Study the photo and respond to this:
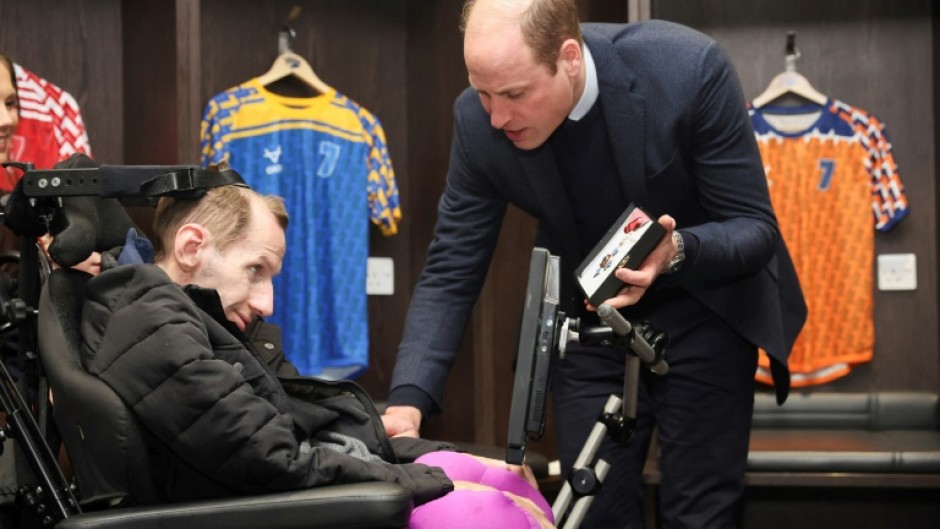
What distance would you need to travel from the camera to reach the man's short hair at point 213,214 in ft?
6.08

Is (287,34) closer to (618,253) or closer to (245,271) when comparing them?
(245,271)

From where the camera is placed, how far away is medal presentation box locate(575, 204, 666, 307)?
1704 mm

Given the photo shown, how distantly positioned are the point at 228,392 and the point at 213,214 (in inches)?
17.2

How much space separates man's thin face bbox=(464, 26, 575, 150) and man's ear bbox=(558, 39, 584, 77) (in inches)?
0.6

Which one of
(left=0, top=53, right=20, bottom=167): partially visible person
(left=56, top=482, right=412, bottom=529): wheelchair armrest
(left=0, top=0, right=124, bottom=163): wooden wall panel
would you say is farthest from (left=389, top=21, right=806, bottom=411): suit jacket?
(left=0, top=0, right=124, bottom=163): wooden wall panel

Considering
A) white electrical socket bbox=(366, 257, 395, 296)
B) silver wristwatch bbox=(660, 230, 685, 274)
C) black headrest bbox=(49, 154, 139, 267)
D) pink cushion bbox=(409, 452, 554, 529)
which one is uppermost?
black headrest bbox=(49, 154, 139, 267)

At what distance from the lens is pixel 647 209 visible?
2.17 metres

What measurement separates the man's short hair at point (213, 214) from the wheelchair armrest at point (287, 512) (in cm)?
54

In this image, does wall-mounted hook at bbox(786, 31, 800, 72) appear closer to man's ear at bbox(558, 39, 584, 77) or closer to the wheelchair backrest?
man's ear at bbox(558, 39, 584, 77)

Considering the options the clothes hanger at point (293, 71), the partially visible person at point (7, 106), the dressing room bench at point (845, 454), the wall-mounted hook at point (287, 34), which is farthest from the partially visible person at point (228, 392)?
the wall-mounted hook at point (287, 34)

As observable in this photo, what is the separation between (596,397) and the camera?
2244 millimetres

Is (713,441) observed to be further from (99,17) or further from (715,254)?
(99,17)

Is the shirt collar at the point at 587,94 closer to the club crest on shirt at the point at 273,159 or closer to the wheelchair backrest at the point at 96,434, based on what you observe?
the wheelchair backrest at the point at 96,434

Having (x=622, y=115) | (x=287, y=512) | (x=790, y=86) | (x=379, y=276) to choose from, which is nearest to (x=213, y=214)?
(x=287, y=512)
